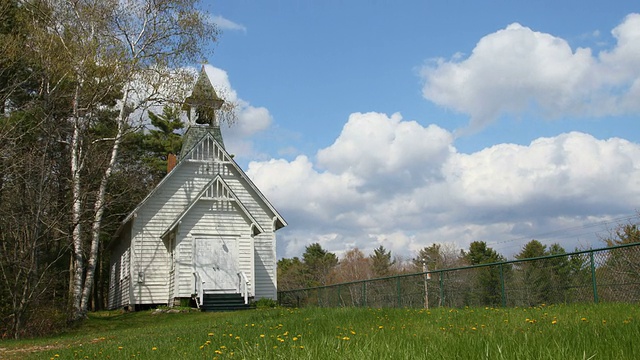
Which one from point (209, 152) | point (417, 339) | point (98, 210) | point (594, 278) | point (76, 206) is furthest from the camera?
point (209, 152)

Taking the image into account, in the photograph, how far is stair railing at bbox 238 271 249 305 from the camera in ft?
77.7

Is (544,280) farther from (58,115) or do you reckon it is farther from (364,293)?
(58,115)

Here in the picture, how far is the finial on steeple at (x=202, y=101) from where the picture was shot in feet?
83.3

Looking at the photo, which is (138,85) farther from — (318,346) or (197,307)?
(318,346)

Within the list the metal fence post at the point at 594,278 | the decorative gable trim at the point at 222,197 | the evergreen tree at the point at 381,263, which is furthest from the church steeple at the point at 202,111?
the evergreen tree at the point at 381,263

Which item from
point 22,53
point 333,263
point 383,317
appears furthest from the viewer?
point 333,263

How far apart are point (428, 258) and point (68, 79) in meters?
57.7

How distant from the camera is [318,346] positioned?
545cm

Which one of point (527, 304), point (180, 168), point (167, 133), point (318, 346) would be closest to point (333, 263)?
point (167, 133)

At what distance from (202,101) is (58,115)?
20.3 ft

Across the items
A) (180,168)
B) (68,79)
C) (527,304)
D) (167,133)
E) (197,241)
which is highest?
(167,133)

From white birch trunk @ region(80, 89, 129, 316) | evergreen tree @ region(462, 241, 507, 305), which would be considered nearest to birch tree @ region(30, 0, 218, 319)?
white birch trunk @ region(80, 89, 129, 316)

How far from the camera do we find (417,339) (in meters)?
5.95

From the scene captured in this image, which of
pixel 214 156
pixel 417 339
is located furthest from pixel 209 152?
pixel 417 339
